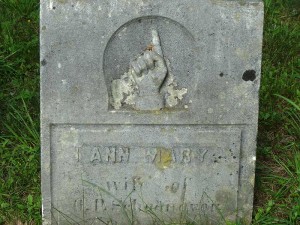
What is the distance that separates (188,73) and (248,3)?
1.40 feet

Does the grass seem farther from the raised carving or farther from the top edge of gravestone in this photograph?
the raised carving

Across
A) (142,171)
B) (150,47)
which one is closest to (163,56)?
(150,47)

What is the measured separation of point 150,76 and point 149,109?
0.16 metres

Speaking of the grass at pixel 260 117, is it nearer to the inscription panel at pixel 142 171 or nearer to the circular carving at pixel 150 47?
the inscription panel at pixel 142 171

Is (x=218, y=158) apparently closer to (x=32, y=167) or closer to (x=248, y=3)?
(x=248, y=3)

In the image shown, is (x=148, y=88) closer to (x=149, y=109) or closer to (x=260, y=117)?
(x=149, y=109)

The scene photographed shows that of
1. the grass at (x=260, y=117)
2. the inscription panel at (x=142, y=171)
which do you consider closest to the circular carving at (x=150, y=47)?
the inscription panel at (x=142, y=171)

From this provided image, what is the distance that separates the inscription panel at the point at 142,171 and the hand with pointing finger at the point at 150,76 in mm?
123

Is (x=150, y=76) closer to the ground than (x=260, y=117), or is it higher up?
higher up

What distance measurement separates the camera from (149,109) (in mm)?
3527

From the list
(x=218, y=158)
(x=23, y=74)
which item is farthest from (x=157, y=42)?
(x=23, y=74)

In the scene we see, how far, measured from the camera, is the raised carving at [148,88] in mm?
3484

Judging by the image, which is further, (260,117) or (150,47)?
(260,117)

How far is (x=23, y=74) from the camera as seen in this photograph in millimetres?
5059
